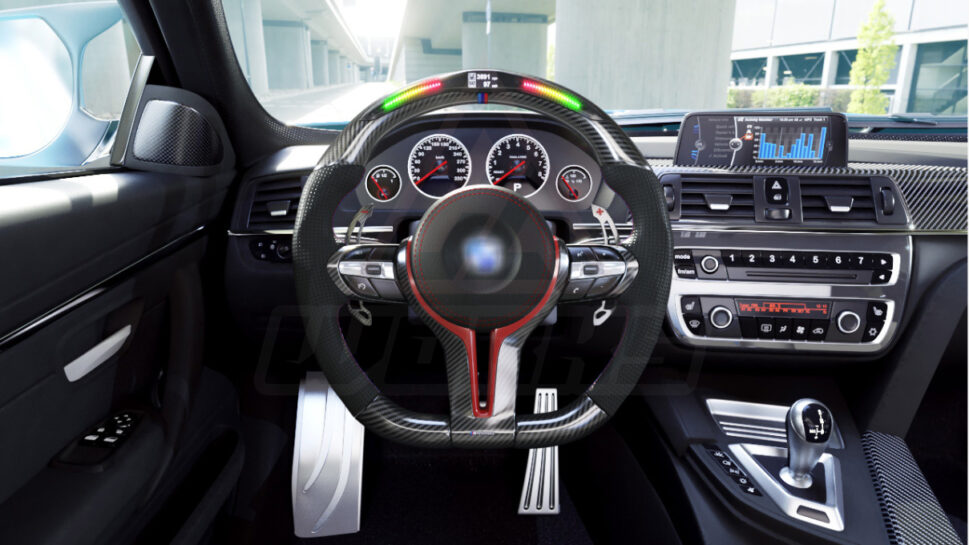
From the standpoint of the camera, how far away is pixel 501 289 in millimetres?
1005

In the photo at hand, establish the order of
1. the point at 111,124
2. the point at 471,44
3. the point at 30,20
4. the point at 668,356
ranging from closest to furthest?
the point at 30,20 < the point at 111,124 < the point at 668,356 < the point at 471,44

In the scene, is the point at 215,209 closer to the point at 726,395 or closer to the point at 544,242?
the point at 544,242

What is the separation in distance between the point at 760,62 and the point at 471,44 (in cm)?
Result: 908

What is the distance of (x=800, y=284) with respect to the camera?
1642 millimetres

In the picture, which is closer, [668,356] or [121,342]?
[121,342]

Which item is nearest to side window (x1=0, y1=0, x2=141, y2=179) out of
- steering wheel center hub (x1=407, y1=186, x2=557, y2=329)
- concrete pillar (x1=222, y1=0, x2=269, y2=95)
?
concrete pillar (x1=222, y1=0, x2=269, y2=95)

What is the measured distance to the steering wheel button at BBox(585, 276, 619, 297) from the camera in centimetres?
108

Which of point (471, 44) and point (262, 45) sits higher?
point (471, 44)

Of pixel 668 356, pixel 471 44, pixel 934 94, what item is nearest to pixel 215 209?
pixel 668 356

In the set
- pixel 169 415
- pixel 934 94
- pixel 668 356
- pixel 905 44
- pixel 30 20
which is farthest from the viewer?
pixel 905 44

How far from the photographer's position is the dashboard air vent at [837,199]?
1.62 meters

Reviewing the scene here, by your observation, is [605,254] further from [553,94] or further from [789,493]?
[789,493]

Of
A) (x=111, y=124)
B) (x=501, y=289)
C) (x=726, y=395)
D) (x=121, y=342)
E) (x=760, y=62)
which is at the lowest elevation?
(x=726, y=395)

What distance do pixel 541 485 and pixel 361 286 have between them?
3.85 ft
